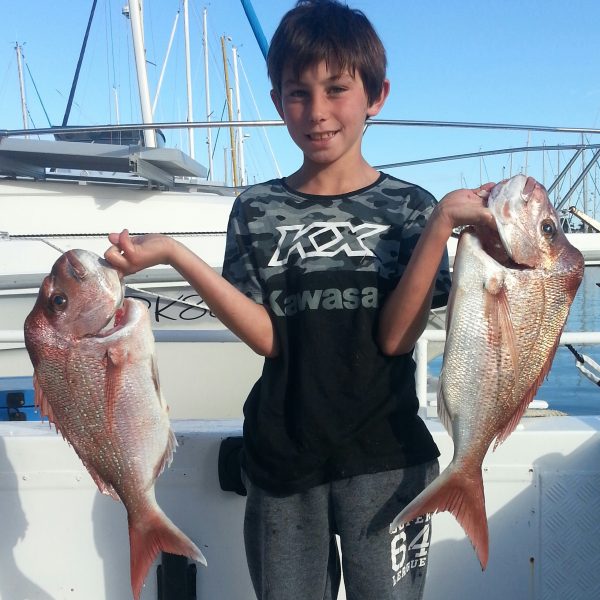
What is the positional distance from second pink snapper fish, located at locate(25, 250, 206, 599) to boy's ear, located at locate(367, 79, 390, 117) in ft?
3.06

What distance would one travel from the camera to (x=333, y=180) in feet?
6.38

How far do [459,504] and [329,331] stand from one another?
0.63 m

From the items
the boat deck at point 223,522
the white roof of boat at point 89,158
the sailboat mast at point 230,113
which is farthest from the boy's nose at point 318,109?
the sailboat mast at point 230,113

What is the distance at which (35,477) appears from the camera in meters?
2.64

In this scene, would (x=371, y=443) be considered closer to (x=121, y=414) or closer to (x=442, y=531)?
(x=121, y=414)

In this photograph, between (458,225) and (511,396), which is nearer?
(458,225)

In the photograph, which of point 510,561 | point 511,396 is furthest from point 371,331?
point 510,561

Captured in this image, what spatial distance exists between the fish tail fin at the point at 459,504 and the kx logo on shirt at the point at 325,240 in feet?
2.30

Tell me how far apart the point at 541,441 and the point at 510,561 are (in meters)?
0.53

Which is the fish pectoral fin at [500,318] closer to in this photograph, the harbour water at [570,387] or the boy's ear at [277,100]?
the boy's ear at [277,100]

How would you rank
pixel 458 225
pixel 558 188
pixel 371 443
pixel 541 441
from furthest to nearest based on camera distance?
pixel 558 188 < pixel 541 441 < pixel 371 443 < pixel 458 225

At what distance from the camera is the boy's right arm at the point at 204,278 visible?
1745mm

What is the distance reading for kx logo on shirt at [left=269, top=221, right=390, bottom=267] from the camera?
6.07 feet

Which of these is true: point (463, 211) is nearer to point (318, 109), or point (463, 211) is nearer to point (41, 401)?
point (318, 109)
